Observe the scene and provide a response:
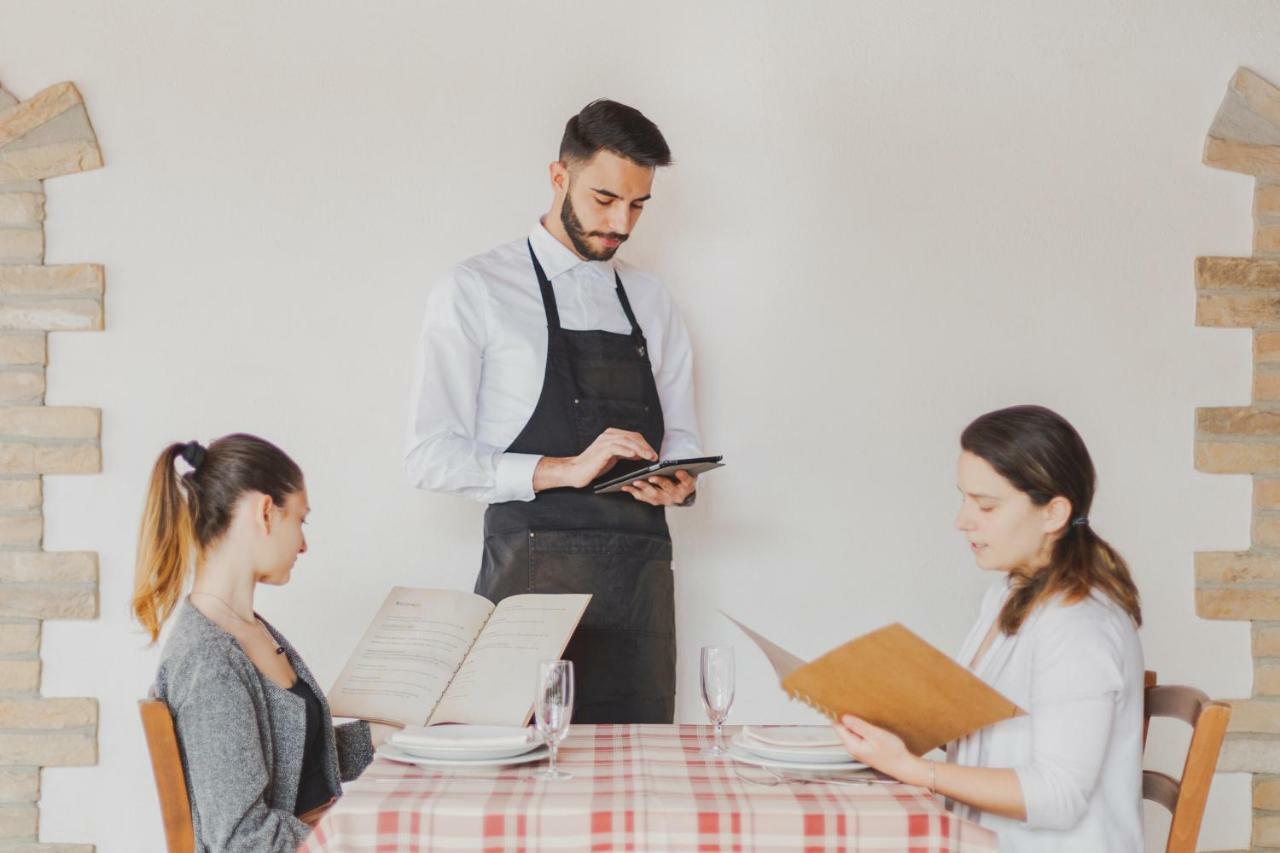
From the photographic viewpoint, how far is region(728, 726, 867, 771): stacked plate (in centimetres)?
171

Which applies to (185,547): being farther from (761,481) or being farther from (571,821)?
(761,481)

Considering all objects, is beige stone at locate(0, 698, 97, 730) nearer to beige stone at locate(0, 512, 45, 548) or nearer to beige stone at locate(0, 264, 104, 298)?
beige stone at locate(0, 512, 45, 548)

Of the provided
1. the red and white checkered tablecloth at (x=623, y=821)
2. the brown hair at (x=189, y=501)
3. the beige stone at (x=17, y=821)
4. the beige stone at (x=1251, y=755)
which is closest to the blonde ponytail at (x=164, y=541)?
the brown hair at (x=189, y=501)

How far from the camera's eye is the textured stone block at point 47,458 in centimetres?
312

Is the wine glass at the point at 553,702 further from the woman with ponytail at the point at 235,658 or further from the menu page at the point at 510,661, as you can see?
the woman with ponytail at the point at 235,658

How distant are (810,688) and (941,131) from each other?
6.91 feet

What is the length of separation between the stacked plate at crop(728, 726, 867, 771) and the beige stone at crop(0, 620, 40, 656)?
6.68 ft

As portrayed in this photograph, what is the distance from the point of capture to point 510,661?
2023 millimetres

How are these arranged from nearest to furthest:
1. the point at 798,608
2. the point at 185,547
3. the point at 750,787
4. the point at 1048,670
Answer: the point at 750,787
the point at 1048,670
the point at 185,547
the point at 798,608

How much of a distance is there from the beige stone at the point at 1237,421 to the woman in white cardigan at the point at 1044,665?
1555 mm

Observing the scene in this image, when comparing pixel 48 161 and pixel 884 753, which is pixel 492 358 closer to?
pixel 48 161

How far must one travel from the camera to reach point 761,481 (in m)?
3.34

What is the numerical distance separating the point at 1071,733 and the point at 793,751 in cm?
37

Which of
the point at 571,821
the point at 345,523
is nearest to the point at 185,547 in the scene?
the point at 571,821
